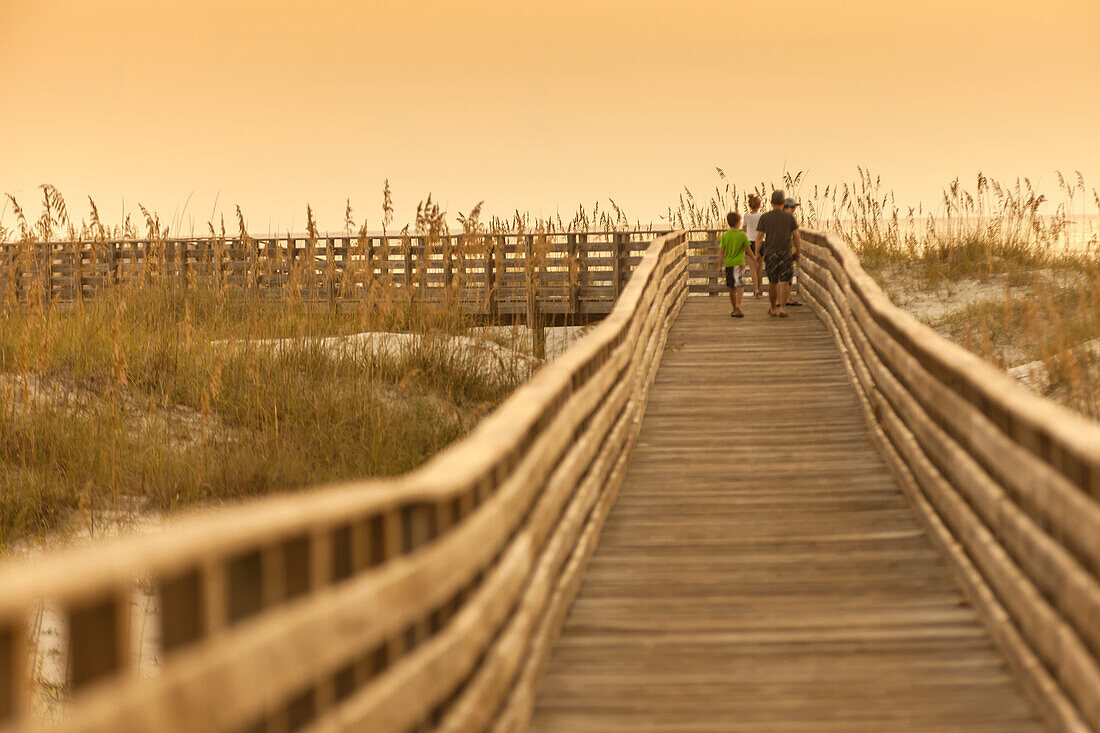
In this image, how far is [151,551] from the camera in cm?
218

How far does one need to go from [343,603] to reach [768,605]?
343 centimetres

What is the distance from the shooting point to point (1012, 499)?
5141 mm

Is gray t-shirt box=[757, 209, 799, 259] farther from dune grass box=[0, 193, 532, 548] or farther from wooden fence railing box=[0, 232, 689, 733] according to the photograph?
wooden fence railing box=[0, 232, 689, 733]

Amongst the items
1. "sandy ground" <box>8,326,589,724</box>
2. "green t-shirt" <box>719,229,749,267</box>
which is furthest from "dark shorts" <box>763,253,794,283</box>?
"sandy ground" <box>8,326,589,724</box>

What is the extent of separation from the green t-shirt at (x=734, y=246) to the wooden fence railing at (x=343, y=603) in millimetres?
9733

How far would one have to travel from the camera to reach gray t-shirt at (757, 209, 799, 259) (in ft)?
47.5

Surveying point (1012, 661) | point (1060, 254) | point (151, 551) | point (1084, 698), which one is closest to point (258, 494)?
point (1012, 661)

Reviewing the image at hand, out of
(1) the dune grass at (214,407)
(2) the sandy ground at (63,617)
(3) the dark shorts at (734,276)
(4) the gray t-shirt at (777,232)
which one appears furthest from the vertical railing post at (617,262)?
(2) the sandy ground at (63,617)

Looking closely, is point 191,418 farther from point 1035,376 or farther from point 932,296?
point 932,296

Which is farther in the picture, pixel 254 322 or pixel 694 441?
pixel 254 322

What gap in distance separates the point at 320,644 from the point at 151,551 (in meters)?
0.68

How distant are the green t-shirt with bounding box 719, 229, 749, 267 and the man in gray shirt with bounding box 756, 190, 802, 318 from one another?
55 centimetres

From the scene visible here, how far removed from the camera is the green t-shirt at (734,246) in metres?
15.5

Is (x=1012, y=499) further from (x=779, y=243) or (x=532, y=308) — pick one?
(x=779, y=243)
